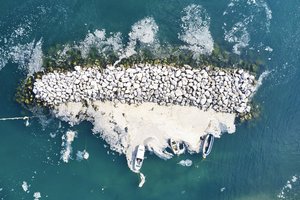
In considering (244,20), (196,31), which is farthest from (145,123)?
(244,20)

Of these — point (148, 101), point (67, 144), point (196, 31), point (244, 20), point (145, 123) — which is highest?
point (244, 20)

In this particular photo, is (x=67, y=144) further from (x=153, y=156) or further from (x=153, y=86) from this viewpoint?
(x=153, y=86)

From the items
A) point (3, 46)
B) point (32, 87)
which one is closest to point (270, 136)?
point (32, 87)

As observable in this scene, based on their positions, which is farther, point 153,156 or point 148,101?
point 153,156

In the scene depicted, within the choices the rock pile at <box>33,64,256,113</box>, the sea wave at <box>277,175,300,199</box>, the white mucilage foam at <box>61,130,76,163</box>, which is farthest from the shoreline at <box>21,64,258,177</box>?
the sea wave at <box>277,175,300,199</box>

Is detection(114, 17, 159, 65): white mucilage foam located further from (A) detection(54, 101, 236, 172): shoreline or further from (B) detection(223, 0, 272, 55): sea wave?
(B) detection(223, 0, 272, 55): sea wave

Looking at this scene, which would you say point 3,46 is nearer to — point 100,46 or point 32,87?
point 32,87
